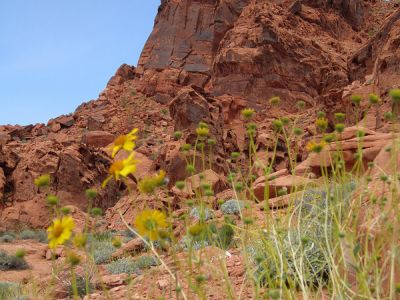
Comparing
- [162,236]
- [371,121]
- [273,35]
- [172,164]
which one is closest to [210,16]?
[273,35]

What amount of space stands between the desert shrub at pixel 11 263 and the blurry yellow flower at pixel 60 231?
8516mm

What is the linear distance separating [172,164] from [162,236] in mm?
15292

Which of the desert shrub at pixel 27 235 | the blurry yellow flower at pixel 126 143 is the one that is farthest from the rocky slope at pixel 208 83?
the blurry yellow flower at pixel 126 143

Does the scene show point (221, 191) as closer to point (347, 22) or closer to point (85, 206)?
point (85, 206)

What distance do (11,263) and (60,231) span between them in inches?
350

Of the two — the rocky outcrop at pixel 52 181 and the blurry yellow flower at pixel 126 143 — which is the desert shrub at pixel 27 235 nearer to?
the rocky outcrop at pixel 52 181

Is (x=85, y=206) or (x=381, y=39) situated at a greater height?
(x=381, y=39)

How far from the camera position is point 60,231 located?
1.89m

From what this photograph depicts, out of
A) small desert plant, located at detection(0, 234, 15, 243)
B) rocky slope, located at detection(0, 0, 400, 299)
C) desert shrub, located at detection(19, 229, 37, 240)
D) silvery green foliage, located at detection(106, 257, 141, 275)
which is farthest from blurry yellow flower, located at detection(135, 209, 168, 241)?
desert shrub, located at detection(19, 229, 37, 240)

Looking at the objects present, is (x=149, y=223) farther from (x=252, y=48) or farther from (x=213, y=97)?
(x=252, y=48)

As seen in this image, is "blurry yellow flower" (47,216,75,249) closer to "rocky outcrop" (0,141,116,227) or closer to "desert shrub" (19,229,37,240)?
"desert shrub" (19,229,37,240)

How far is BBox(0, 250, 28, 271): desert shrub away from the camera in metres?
9.72

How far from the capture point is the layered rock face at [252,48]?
31984 mm

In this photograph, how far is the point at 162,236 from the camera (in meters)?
1.93
